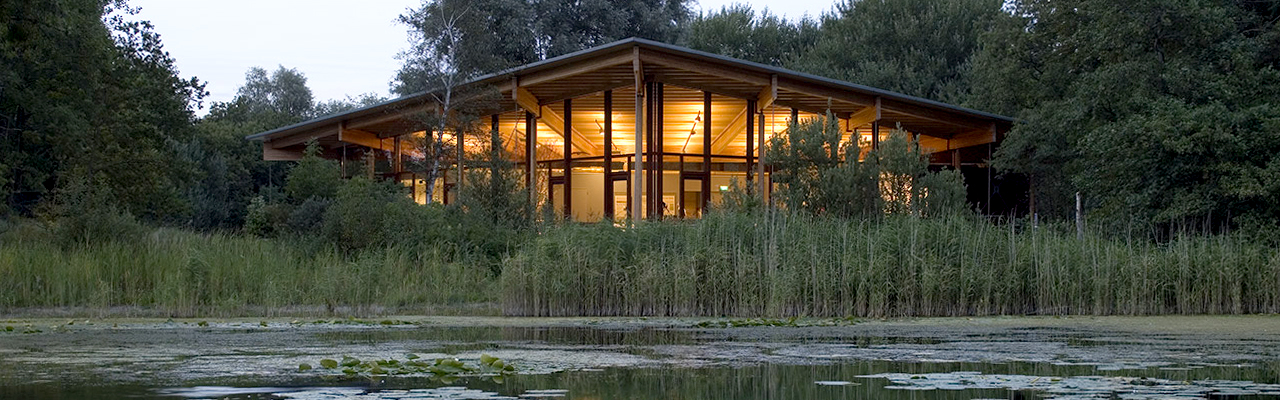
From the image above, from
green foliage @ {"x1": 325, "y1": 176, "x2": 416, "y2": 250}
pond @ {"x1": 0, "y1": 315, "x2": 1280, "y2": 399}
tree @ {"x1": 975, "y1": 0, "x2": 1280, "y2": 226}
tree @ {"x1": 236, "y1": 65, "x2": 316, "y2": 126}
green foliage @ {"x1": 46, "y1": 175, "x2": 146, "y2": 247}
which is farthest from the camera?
tree @ {"x1": 236, "y1": 65, "x2": 316, "y2": 126}

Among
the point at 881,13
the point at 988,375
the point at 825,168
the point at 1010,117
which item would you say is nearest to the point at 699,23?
the point at 881,13

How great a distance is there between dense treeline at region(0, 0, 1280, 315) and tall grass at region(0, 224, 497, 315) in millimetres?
46

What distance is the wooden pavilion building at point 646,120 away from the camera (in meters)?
27.2

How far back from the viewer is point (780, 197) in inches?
848

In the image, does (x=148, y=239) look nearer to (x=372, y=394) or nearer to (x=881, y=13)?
(x=372, y=394)

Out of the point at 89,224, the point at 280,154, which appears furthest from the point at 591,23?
the point at 89,224

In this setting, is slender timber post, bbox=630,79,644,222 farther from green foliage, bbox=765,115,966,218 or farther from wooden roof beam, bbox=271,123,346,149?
wooden roof beam, bbox=271,123,346,149

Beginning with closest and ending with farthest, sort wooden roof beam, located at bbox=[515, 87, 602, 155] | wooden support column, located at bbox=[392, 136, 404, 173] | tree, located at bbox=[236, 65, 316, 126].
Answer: wooden roof beam, located at bbox=[515, 87, 602, 155]
wooden support column, located at bbox=[392, 136, 404, 173]
tree, located at bbox=[236, 65, 316, 126]

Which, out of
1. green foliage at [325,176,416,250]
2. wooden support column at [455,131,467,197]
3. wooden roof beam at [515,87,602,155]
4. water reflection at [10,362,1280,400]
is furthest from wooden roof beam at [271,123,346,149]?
water reflection at [10,362,1280,400]

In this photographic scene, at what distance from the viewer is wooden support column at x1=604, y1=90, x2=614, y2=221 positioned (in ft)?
94.6

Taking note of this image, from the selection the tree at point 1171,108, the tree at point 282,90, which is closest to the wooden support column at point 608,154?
the tree at point 1171,108

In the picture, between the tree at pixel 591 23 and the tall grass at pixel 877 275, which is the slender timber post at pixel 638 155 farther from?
the tree at pixel 591 23

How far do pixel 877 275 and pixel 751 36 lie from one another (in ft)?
128

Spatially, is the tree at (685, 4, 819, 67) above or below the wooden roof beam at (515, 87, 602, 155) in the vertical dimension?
above
